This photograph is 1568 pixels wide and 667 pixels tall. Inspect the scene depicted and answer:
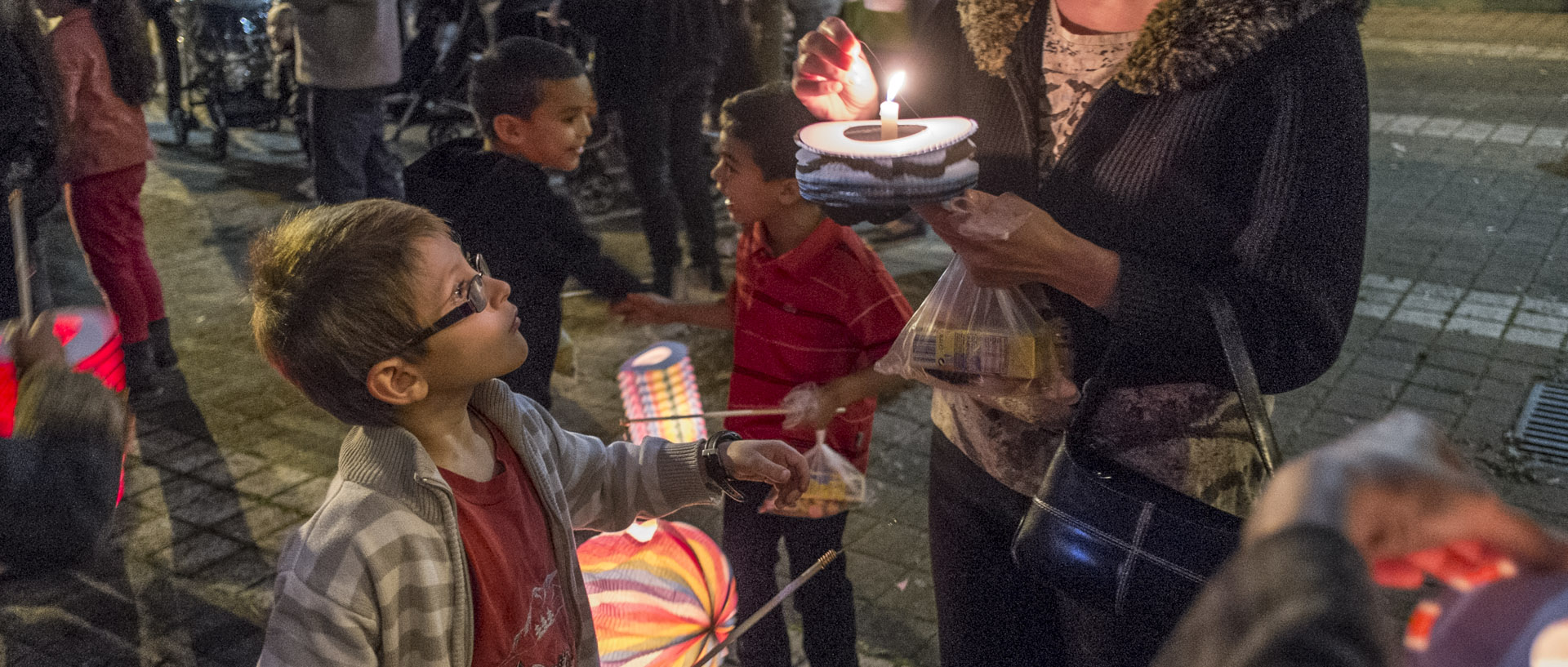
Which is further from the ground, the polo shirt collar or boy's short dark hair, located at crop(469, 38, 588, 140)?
boy's short dark hair, located at crop(469, 38, 588, 140)

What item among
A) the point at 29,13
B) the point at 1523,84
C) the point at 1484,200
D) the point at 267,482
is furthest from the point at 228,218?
the point at 1523,84

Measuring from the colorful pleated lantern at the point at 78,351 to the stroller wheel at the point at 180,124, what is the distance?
28.0 ft

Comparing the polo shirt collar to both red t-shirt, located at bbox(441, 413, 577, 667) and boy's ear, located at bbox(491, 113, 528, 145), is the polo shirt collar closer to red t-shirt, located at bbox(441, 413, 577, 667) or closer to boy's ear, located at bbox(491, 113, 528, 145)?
red t-shirt, located at bbox(441, 413, 577, 667)

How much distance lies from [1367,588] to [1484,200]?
8850 millimetres

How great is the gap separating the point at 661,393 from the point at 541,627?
1781 millimetres

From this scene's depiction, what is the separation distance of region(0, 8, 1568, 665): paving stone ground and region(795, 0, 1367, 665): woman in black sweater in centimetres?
147

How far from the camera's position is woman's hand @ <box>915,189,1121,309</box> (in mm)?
1672

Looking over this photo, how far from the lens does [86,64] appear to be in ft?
17.2

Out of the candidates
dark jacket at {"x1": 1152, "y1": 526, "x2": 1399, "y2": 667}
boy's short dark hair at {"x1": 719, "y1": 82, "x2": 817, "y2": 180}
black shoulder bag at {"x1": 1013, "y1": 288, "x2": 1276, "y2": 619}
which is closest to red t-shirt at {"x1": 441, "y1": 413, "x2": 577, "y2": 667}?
black shoulder bag at {"x1": 1013, "y1": 288, "x2": 1276, "y2": 619}

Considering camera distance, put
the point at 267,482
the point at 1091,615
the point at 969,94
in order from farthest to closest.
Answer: the point at 267,482
the point at 969,94
the point at 1091,615

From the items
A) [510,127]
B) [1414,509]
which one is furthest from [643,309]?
[1414,509]

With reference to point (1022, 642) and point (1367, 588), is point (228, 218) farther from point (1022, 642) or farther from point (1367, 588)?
point (1367, 588)

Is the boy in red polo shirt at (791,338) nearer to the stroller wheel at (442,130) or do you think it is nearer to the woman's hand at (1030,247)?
the woman's hand at (1030,247)

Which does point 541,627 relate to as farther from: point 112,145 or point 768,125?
point 112,145
